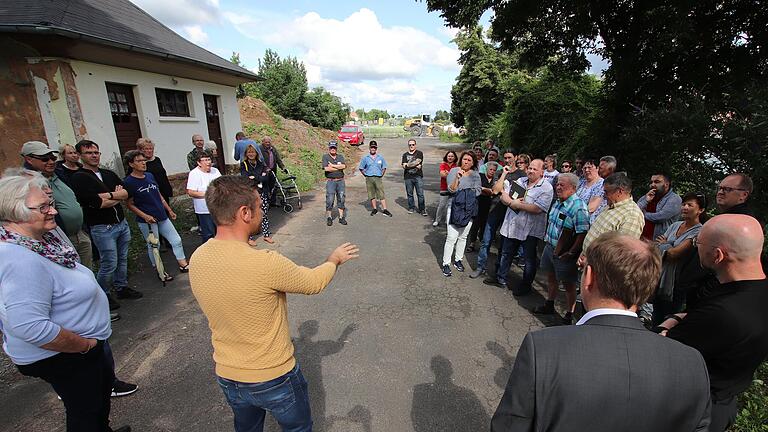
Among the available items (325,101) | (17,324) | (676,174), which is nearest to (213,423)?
(17,324)

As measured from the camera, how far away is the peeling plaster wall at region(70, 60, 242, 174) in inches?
273

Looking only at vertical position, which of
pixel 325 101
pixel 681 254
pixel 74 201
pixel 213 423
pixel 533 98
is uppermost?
pixel 325 101

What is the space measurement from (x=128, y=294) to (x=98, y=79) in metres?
5.44

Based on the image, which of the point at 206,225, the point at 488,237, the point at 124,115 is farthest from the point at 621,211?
the point at 124,115

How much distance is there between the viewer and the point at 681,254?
3.06 metres

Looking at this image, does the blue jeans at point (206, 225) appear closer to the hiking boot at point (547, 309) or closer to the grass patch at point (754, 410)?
the hiking boot at point (547, 309)

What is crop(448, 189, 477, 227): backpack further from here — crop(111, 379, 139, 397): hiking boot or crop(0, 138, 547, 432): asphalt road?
crop(111, 379, 139, 397): hiking boot

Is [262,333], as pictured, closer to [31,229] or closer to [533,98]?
[31,229]

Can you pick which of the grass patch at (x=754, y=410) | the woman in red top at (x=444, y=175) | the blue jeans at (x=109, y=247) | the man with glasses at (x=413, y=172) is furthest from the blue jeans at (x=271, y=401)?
the man with glasses at (x=413, y=172)

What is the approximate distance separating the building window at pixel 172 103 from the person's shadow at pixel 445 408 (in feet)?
31.1

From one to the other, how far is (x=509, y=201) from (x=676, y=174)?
7.87 feet

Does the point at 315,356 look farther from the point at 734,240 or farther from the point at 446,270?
the point at 734,240

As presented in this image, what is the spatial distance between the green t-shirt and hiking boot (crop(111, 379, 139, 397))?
161 centimetres

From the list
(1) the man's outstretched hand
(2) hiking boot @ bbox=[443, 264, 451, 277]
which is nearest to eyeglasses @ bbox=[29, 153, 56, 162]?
(1) the man's outstretched hand
